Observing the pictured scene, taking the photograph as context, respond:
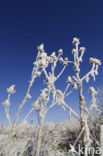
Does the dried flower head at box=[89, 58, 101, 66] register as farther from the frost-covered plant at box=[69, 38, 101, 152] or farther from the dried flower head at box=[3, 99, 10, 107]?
the dried flower head at box=[3, 99, 10, 107]

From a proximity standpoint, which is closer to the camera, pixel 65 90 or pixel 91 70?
pixel 65 90

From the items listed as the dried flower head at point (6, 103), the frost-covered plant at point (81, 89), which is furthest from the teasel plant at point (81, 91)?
the dried flower head at point (6, 103)

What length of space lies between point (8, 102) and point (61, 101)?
68 centimetres

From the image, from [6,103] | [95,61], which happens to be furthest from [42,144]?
[95,61]

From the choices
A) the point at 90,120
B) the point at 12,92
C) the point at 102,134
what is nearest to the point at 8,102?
the point at 12,92

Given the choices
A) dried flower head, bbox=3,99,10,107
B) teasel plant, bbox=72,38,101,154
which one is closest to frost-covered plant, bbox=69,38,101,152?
teasel plant, bbox=72,38,101,154

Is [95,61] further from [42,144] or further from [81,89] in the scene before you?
[42,144]

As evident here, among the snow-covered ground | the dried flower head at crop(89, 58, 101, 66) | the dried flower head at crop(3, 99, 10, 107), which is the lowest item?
the snow-covered ground

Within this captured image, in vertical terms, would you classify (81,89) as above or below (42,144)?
above

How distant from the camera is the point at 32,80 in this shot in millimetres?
1502

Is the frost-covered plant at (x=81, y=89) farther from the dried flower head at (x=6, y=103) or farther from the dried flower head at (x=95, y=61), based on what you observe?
the dried flower head at (x=6, y=103)

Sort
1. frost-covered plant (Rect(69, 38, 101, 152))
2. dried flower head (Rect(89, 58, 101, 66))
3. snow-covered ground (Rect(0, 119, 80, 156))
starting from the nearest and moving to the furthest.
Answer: frost-covered plant (Rect(69, 38, 101, 152)), snow-covered ground (Rect(0, 119, 80, 156)), dried flower head (Rect(89, 58, 101, 66))

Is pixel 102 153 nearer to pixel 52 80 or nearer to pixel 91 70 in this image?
pixel 52 80

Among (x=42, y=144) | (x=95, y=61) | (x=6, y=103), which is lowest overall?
(x=42, y=144)
